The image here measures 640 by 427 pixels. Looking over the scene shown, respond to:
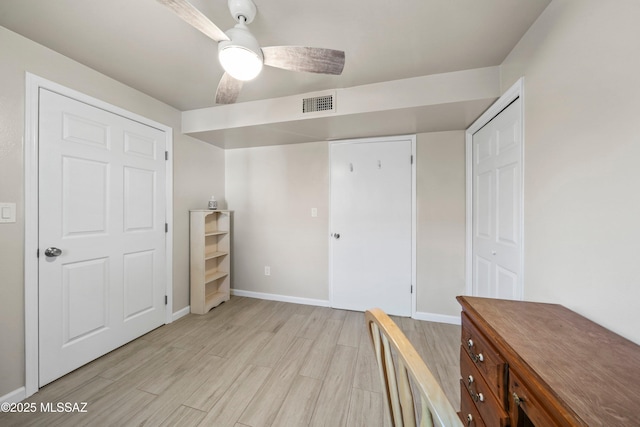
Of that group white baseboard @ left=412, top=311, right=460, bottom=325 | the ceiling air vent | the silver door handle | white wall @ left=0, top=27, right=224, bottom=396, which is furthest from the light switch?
white baseboard @ left=412, top=311, right=460, bottom=325

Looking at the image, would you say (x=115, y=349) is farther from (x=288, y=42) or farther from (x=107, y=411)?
(x=288, y=42)

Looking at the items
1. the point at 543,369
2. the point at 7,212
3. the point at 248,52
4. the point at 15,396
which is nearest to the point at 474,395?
the point at 543,369

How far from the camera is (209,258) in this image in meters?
2.72

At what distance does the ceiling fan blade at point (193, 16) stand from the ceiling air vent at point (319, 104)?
101 centimetres

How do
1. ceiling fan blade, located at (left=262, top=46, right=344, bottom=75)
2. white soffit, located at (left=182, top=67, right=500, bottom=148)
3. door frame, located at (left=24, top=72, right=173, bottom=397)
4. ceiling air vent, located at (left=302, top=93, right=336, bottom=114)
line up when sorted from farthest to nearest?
1. ceiling air vent, located at (left=302, top=93, right=336, bottom=114)
2. white soffit, located at (left=182, top=67, right=500, bottom=148)
3. door frame, located at (left=24, top=72, right=173, bottom=397)
4. ceiling fan blade, located at (left=262, top=46, right=344, bottom=75)

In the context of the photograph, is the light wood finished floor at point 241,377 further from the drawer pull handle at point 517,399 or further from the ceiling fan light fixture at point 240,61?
the ceiling fan light fixture at point 240,61

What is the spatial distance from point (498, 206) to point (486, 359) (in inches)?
50.2

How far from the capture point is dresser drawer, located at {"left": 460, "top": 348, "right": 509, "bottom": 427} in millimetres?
784

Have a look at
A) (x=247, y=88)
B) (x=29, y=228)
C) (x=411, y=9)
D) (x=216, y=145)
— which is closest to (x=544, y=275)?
(x=411, y=9)

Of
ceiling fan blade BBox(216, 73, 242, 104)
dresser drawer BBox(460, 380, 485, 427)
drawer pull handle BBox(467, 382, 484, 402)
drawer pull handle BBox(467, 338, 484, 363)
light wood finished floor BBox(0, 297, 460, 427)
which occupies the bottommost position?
light wood finished floor BBox(0, 297, 460, 427)

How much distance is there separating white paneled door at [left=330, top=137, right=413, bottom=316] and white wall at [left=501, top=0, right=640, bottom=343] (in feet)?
4.14

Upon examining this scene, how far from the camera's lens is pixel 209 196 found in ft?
9.59

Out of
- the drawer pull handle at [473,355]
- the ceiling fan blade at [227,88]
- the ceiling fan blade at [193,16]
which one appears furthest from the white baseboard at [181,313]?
the drawer pull handle at [473,355]

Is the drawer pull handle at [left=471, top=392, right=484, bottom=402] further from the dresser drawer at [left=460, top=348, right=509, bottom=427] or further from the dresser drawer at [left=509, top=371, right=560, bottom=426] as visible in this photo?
the dresser drawer at [left=509, top=371, right=560, bottom=426]
